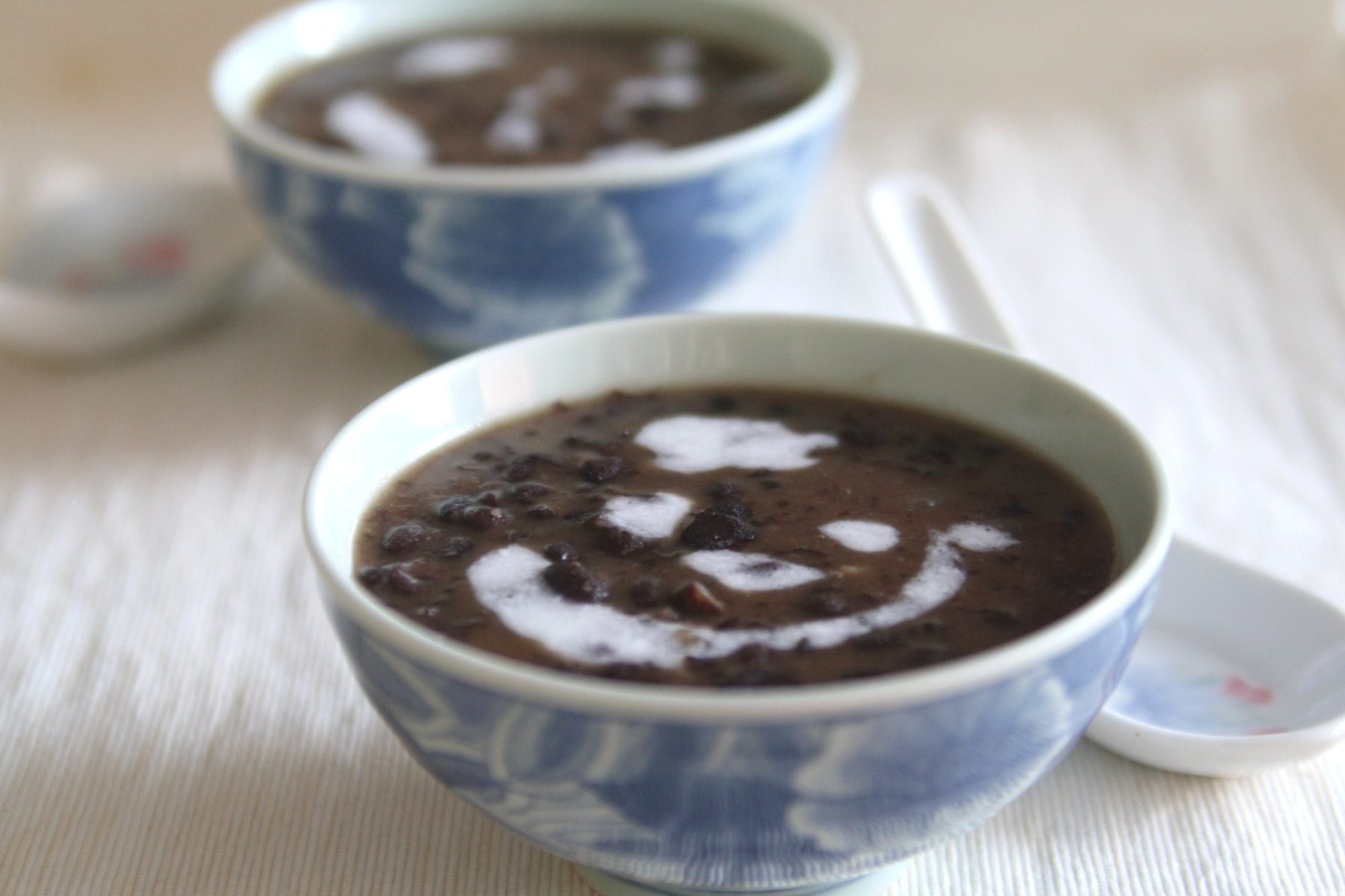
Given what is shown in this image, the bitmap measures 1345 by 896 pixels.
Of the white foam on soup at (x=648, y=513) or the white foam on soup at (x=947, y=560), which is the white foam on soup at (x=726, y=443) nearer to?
the white foam on soup at (x=648, y=513)

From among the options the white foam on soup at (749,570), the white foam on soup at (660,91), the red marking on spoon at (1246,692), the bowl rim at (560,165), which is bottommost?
the red marking on spoon at (1246,692)

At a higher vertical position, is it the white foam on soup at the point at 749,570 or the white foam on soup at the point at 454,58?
the white foam on soup at the point at 749,570

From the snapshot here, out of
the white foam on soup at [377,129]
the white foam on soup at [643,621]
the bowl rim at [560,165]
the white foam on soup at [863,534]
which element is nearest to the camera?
the white foam on soup at [643,621]

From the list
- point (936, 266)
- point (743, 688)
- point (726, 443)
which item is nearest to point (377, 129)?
point (936, 266)

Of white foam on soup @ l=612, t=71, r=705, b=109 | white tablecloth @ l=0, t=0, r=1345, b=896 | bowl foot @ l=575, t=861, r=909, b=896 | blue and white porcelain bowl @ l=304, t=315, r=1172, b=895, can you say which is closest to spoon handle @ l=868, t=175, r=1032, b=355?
white tablecloth @ l=0, t=0, r=1345, b=896

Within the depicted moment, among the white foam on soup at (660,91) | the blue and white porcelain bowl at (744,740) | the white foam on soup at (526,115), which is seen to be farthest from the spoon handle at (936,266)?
the blue and white porcelain bowl at (744,740)

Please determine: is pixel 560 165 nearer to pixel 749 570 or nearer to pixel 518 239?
pixel 518 239

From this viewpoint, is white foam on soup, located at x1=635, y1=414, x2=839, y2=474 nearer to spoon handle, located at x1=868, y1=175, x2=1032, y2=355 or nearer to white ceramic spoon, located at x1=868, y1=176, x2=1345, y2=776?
white ceramic spoon, located at x1=868, y1=176, x2=1345, y2=776
